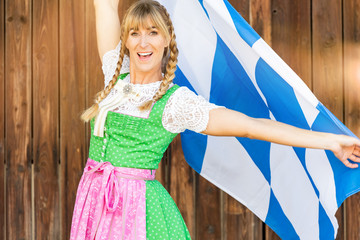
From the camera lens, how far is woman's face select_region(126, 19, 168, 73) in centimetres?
175

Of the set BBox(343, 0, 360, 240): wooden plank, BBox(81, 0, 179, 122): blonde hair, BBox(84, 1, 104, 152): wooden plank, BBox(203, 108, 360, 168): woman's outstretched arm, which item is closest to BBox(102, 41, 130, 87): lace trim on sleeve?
BBox(81, 0, 179, 122): blonde hair

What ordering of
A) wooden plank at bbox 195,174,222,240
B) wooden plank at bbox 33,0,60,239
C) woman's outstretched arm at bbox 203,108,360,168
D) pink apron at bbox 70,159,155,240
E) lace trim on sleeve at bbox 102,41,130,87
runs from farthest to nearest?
1. wooden plank at bbox 33,0,60,239
2. wooden plank at bbox 195,174,222,240
3. lace trim on sleeve at bbox 102,41,130,87
4. pink apron at bbox 70,159,155,240
5. woman's outstretched arm at bbox 203,108,360,168

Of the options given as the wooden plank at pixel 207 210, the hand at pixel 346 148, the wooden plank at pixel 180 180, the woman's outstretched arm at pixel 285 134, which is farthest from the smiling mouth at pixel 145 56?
the wooden plank at pixel 207 210

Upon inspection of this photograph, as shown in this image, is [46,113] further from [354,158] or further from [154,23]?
[354,158]

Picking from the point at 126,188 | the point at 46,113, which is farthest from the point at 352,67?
the point at 46,113

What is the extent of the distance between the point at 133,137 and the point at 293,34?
1.22 meters

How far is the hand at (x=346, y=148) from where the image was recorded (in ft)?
5.18

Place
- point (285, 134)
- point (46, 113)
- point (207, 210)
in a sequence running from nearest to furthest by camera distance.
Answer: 1. point (285, 134)
2. point (207, 210)
3. point (46, 113)

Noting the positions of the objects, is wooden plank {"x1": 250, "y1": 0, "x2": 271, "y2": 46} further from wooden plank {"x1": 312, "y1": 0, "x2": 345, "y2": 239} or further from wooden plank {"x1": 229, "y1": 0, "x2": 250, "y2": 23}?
wooden plank {"x1": 312, "y1": 0, "x2": 345, "y2": 239}

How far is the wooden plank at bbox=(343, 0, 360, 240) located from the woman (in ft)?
2.79

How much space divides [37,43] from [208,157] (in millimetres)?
1239

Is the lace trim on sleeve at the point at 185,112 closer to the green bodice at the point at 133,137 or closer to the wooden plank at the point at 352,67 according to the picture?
the green bodice at the point at 133,137

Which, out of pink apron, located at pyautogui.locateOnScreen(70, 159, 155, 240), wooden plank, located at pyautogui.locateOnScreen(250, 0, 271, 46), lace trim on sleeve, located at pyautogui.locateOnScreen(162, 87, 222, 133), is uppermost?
wooden plank, located at pyautogui.locateOnScreen(250, 0, 271, 46)

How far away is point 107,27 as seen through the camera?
2029 millimetres
